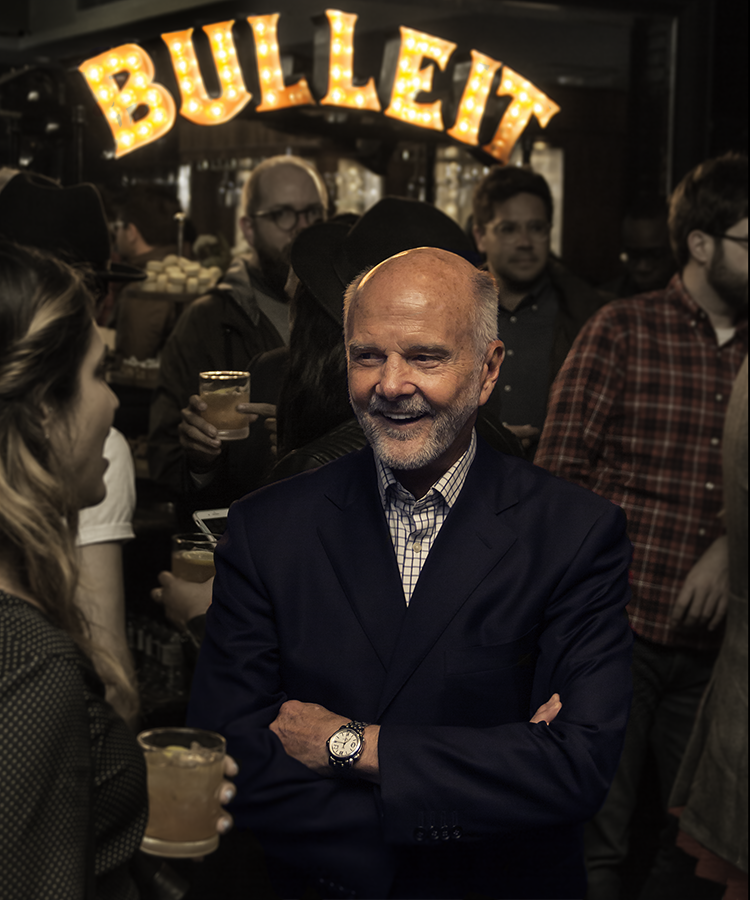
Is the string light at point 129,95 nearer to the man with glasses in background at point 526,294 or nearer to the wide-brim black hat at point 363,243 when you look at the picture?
the wide-brim black hat at point 363,243

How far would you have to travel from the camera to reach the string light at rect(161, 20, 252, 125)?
1.82 metres

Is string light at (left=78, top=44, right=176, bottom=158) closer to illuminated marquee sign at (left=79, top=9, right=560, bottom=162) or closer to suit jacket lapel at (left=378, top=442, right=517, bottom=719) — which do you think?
illuminated marquee sign at (left=79, top=9, right=560, bottom=162)

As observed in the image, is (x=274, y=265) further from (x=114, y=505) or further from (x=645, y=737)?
(x=645, y=737)

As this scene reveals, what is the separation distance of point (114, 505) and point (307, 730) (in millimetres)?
455

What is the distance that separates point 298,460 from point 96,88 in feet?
2.34

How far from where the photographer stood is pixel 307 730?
133 centimetres

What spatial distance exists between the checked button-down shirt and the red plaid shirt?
734 mm

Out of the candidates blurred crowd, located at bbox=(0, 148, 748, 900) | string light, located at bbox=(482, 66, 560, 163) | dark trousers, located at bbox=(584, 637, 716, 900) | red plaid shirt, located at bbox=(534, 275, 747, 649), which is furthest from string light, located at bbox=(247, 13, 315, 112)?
dark trousers, located at bbox=(584, 637, 716, 900)

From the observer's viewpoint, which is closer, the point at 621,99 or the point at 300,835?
the point at 300,835

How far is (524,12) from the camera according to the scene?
2.66 metres

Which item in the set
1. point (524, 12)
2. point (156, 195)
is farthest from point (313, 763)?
point (524, 12)

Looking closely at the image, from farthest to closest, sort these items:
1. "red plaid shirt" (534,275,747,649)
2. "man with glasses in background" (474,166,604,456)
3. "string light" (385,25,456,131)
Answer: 1. "red plaid shirt" (534,275,747,649)
2. "string light" (385,25,456,131)
3. "man with glasses in background" (474,166,604,456)

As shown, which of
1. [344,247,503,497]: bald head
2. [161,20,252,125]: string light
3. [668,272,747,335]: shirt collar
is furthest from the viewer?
[668,272,747,335]: shirt collar

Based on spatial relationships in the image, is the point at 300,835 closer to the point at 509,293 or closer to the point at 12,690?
the point at 12,690
